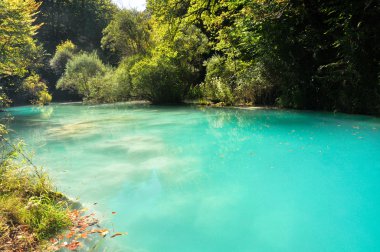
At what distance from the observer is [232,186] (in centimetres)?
462

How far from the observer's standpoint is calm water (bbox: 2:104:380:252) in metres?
3.15

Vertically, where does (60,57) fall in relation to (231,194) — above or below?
above

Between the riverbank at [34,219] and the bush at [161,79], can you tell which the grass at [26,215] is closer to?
the riverbank at [34,219]

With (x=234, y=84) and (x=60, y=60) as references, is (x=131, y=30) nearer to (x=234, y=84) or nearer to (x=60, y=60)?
(x=234, y=84)

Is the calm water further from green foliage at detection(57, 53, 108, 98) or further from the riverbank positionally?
green foliage at detection(57, 53, 108, 98)

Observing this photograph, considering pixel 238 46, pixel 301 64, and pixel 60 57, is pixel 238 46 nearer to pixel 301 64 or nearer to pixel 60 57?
pixel 301 64

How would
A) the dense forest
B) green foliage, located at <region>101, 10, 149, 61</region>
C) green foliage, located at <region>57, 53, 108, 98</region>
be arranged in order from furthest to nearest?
green foliage, located at <region>57, 53, 108, 98</region> < green foliage, located at <region>101, 10, 149, 61</region> < the dense forest

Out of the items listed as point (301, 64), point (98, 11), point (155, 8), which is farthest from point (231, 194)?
point (98, 11)

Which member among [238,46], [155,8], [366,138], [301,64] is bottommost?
[366,138]

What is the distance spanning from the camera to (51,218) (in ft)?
10.9

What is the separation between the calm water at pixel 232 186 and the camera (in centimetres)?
315

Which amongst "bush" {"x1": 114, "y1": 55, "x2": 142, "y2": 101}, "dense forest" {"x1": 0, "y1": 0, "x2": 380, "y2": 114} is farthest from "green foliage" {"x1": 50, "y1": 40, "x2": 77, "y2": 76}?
"bush" {"x1": 114, "y1": 55, "x2": 142, "y2": 101}

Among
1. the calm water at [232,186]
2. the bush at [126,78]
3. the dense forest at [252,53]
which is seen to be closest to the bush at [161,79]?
the dense forest at [252,53]

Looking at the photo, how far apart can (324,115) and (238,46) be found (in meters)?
6.59
